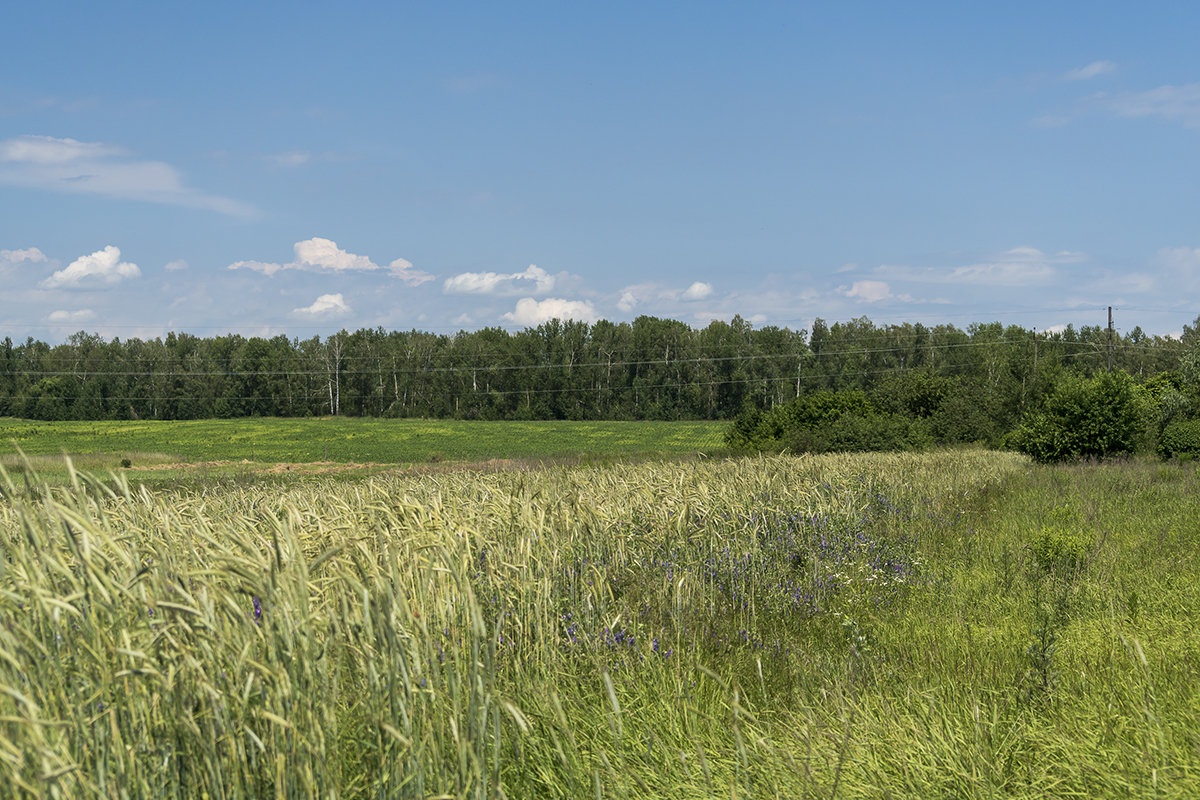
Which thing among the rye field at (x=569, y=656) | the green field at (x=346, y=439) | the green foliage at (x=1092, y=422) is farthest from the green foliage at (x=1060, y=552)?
the green field at (x=346, y=439)

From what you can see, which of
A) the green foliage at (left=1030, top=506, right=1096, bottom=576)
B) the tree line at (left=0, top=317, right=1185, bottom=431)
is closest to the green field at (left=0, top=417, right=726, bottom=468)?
the tree line at (left=0, top=317, right=1185, bottom=431)

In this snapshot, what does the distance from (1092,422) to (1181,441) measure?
307 centimetres

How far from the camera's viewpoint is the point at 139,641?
219cm

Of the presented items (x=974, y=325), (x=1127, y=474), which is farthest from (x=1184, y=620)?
(x=974, y=325)

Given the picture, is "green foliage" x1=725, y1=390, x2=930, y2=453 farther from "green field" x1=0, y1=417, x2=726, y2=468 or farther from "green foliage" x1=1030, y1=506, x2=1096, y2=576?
"green foliage" x1=1030, y1=506, x2=1096, y2=576

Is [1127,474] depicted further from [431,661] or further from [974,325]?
[974,325]

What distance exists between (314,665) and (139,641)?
1.91ft

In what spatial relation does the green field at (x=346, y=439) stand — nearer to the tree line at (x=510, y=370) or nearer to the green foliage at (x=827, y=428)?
the green foliage at (x=827, y=428)

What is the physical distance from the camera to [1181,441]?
77.8 ft

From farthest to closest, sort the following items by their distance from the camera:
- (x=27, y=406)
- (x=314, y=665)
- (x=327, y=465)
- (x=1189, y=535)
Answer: (x=27, y=406) → (x=327, y=465) → (x=1189, y=535) → (x=314, y=665)

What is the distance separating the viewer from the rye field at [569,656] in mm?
2018

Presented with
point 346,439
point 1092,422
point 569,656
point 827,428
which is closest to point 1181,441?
point 1092,422

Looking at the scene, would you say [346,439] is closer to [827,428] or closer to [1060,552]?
[827,428]

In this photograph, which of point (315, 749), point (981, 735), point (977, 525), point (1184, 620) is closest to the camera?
point (315, 749)
